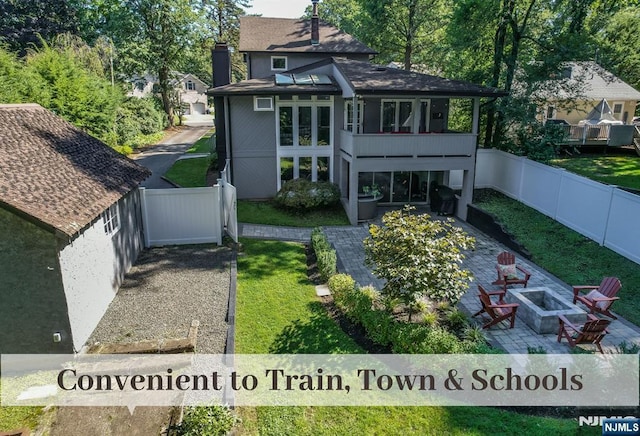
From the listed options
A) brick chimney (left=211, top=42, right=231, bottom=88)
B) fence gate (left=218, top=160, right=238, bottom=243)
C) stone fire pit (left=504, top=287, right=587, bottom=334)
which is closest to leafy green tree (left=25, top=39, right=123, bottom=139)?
brick chimney (left=211, top=42, right=231, bottom=88)

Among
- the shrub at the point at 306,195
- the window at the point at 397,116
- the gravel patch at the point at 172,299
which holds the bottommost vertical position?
the gravel patch at the point at 172,299

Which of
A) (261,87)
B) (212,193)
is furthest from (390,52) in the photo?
(212,193)

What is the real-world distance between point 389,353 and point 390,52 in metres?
31.6

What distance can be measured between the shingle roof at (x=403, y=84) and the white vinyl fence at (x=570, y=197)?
348 centimetres

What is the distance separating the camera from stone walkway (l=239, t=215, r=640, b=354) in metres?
8.86

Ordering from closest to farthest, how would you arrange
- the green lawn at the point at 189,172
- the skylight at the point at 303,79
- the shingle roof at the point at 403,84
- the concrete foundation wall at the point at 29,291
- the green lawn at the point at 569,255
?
1. the concrete foundation wall at the point at 29,291
2. the green lawn at the point at 569,255
3. the shingle roof at the point at 403,84
4. the skylight at the point at 303,79
5. the green lawn at the point at 189,172

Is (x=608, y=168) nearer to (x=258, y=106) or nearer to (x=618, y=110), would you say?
(x=618, y=110)

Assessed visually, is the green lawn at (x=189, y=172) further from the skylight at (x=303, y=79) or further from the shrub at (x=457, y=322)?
the shrub at (x=457, y=322)

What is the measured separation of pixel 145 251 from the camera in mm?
13320

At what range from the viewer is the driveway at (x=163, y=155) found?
839 inches

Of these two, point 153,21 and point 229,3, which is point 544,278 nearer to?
point 153,21

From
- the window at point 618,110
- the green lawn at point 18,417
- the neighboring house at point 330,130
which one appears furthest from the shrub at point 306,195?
the window at point 618,110

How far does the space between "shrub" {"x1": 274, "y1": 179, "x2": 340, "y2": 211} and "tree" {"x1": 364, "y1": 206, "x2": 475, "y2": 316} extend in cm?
888

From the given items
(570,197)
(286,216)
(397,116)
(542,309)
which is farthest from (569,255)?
(286,216)
